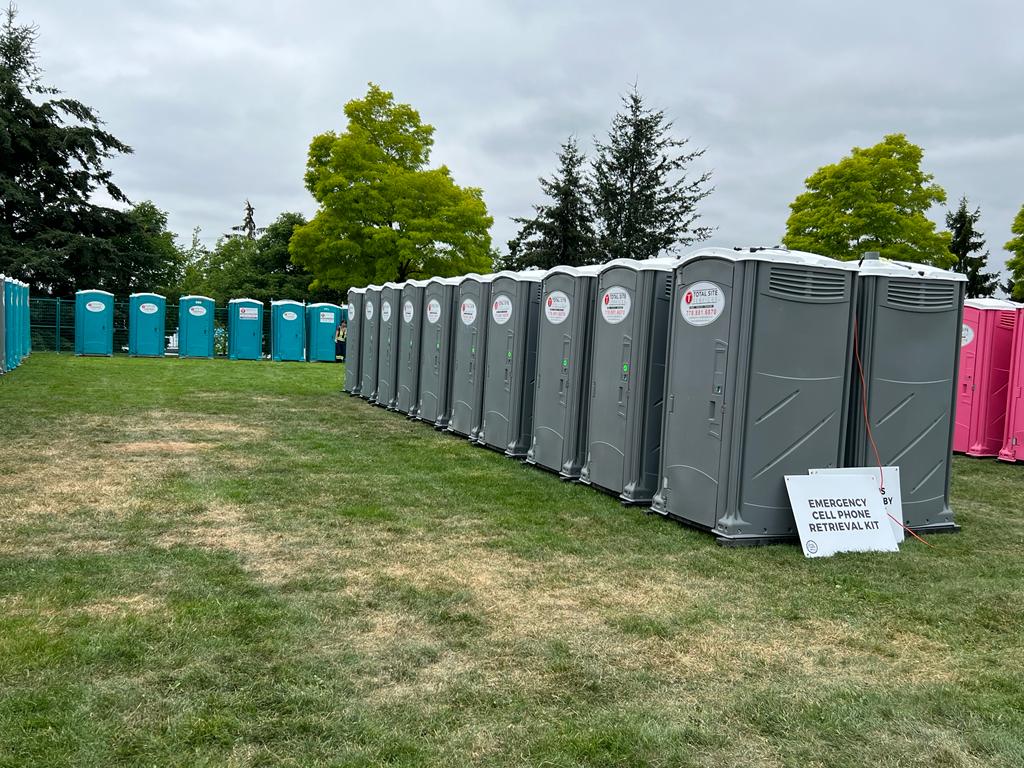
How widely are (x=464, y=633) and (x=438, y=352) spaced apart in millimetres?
8642

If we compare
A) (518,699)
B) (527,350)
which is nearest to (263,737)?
(518,699)

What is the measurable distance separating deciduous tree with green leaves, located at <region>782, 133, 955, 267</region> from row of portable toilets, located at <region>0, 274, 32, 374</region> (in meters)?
26.9

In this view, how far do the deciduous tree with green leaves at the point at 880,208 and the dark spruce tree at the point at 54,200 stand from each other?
94.7 ft

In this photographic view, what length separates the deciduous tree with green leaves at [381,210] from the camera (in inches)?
1296

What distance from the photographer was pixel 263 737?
302cm

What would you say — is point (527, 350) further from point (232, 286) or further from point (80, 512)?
point (232, 286)

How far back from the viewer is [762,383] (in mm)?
6203

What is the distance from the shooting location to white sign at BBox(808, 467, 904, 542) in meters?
6.41

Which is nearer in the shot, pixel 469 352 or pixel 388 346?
pixel 469 352

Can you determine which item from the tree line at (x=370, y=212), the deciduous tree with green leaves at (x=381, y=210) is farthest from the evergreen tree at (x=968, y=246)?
the deciduous tree with green leaves at (x=381, y=210)

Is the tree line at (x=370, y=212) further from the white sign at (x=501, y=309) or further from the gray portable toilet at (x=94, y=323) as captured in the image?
the white sign at (x=501, y=309)

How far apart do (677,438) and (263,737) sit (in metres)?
4.47

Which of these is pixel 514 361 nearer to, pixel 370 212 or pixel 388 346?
pixel 388 346

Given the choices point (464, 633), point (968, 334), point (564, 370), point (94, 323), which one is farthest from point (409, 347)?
point (94, 323)
